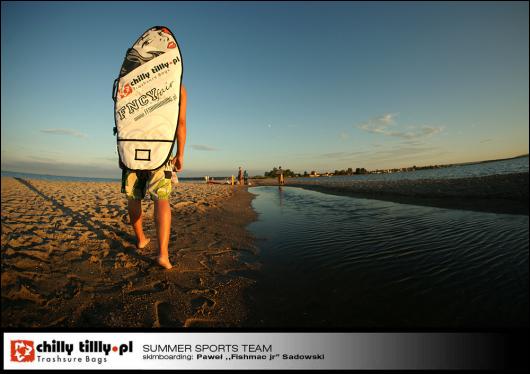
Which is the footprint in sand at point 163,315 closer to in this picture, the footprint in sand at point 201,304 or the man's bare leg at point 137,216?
the footprint in sand at point 201,304

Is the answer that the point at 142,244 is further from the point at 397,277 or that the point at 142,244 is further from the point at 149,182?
the point at 397,277

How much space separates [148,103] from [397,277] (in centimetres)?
414

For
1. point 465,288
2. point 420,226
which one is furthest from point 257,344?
point 420,226

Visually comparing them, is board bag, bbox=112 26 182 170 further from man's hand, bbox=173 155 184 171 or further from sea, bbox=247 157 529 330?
sea, bbox=247 157 529 330

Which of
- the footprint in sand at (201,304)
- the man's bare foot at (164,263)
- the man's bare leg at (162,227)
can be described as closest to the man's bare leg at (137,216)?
the man's bare leg at (162,227)

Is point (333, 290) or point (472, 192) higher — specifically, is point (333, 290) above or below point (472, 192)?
below

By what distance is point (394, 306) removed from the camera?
73.8 inches

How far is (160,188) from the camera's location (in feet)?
9.14

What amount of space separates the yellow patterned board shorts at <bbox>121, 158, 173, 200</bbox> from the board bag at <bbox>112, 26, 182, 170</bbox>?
0.11 m

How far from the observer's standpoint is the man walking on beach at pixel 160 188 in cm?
272

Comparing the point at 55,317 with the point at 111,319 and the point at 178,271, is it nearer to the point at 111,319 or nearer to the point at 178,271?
the point at 111,319

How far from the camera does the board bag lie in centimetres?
285

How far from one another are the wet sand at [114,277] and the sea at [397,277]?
1.52 feet

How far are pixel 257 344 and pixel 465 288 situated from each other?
2297mm
